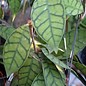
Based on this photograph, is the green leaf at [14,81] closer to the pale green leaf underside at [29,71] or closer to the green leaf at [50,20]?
the pale green leaf underside at [29,71]

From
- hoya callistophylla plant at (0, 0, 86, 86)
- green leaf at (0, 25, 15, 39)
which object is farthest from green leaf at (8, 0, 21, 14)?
green leaf at (0, 25, 15, 39)

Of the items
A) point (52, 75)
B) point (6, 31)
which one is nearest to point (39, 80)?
point (52, 75)

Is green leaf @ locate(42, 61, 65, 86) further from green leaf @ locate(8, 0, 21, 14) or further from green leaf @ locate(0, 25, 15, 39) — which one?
green leaf @ locate(8, 0, 21, 14)

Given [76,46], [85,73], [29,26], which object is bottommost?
[85,73]

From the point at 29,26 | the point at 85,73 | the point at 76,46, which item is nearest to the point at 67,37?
the point at 76,46

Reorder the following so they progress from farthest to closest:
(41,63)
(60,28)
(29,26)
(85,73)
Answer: (85,73) < (41,63) < (29,26) < (60,28)

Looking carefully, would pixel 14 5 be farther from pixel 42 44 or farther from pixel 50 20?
pixel 50 20

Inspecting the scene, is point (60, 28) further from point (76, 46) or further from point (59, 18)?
point (76, 46)
